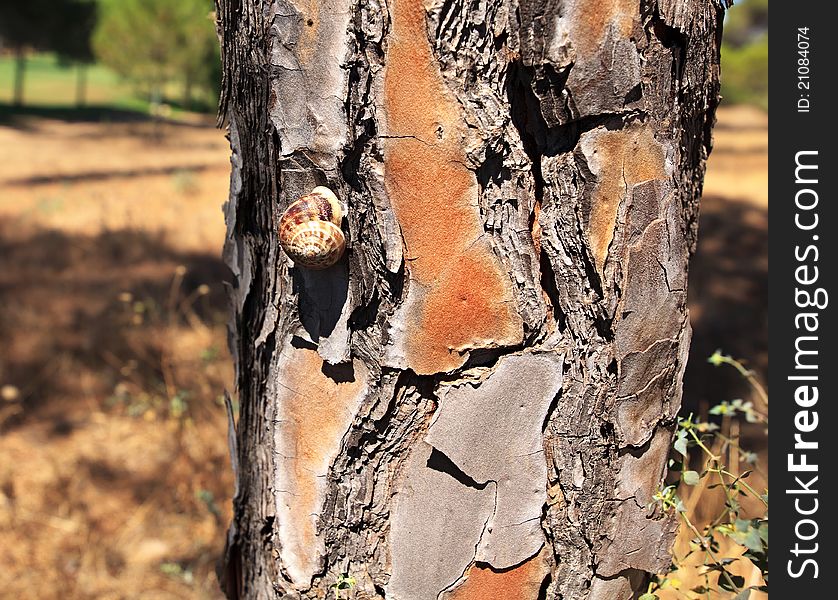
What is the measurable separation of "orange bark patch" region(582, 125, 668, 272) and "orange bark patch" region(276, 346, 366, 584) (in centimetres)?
39

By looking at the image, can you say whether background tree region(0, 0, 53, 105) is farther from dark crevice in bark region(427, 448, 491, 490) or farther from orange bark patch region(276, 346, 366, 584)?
dark crevice in bark region(427, 448, 491, 490)


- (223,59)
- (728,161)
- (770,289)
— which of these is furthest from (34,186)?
(728,161)

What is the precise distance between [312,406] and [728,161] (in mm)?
10755

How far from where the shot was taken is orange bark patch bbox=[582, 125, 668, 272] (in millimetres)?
949

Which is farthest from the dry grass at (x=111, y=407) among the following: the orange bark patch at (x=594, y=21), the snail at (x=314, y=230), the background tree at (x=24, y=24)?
the background tree at (x=24, y=24)

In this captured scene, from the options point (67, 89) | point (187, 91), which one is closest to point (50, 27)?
point (187, 91)

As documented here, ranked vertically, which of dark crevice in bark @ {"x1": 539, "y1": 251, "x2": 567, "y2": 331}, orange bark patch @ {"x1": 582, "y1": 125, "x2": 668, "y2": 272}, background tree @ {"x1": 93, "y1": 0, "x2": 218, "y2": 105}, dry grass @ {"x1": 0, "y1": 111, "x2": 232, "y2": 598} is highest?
background tree @ {"x1": 93, "y1": 0, "x2": 218, "y2": 105}

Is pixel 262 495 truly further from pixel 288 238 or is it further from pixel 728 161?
pixel 728 161

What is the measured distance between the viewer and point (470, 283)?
0.99 metres

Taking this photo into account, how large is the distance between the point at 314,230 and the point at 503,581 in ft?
2.04

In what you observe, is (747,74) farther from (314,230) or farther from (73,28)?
(314,230)

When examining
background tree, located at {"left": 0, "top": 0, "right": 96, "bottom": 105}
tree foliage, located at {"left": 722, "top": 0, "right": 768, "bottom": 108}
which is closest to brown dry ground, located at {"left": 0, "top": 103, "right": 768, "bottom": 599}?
background tree, located at {"left": 0, "top": 0, "right": 96, "bottom": 105}

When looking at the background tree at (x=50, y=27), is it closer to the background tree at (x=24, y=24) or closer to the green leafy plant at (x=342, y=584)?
the background tree at (x=24, y=24)

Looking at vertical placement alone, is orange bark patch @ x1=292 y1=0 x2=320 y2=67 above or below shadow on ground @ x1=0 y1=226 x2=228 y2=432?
above
